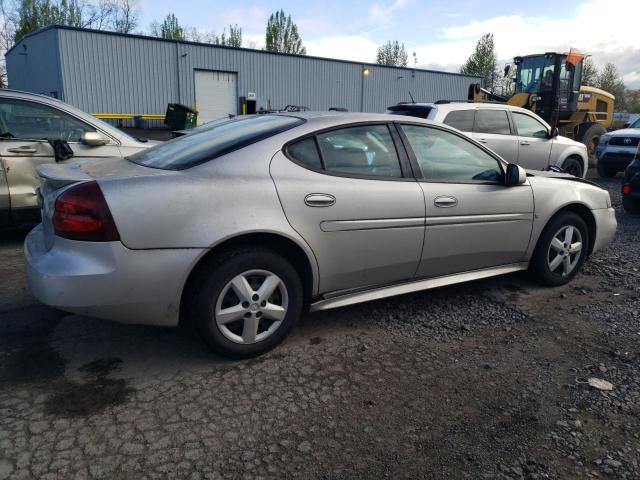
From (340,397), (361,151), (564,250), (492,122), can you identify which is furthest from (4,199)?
(492,122)

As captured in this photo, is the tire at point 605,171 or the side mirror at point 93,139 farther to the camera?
the tire at point 605,171

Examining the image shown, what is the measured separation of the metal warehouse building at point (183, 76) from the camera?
24391 millimetres

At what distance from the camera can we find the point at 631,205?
793 cm

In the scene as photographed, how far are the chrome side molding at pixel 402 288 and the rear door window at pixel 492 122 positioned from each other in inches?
169

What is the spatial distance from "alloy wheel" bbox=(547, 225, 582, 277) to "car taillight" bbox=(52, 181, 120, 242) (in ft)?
11.7

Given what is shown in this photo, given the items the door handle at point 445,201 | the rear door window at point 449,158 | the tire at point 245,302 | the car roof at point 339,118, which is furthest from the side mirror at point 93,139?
the door handle at point 445,201

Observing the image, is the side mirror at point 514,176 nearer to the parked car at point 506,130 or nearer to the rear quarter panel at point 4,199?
the parked car at point 506,130

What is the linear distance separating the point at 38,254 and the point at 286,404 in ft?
5.57

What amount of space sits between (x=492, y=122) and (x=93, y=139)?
5.94m

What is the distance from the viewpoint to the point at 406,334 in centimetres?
369

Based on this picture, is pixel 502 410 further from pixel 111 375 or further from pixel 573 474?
pixel 111 375

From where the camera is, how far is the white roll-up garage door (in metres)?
28.2

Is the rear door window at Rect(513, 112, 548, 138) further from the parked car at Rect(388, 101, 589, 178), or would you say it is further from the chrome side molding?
the chrome side molding

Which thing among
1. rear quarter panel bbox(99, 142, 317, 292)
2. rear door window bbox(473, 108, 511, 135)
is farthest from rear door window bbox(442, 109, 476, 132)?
rear quarter panel bbox(99, 142, 317, 292)
